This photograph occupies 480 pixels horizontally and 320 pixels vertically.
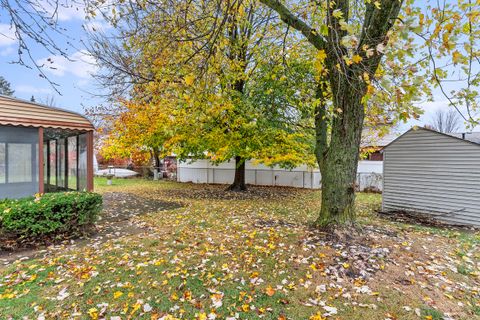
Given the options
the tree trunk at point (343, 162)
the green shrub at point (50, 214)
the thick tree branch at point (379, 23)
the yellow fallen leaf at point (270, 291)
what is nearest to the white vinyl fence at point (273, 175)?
the green shrub at point (50, 214)

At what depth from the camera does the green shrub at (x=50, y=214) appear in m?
4.39

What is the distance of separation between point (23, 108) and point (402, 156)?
10.3 meters

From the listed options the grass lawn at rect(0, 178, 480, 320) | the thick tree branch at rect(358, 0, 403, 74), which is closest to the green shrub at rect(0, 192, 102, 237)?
the grass lawn at rect(0, 178, 480, 320)

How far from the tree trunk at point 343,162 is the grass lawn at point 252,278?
457 millimetres

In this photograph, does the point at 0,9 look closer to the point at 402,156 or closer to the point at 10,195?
the point at 10,195

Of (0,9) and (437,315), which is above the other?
(0,9)

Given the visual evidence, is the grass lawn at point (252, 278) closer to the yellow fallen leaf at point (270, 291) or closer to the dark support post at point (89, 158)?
the yellow fallen leaf at point (270, 291)

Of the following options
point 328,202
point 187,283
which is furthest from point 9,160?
point 328,202

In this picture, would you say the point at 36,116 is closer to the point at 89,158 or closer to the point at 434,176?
the point at 89,158

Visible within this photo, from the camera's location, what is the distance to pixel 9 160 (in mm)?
6277

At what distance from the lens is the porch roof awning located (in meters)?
5.90

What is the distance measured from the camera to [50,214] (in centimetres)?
472

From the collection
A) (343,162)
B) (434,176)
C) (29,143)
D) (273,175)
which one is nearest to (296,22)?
(343,162)

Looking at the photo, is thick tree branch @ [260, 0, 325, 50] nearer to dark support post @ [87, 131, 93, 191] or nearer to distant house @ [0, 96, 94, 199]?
distant house @ [0, 96, 94, 199]
